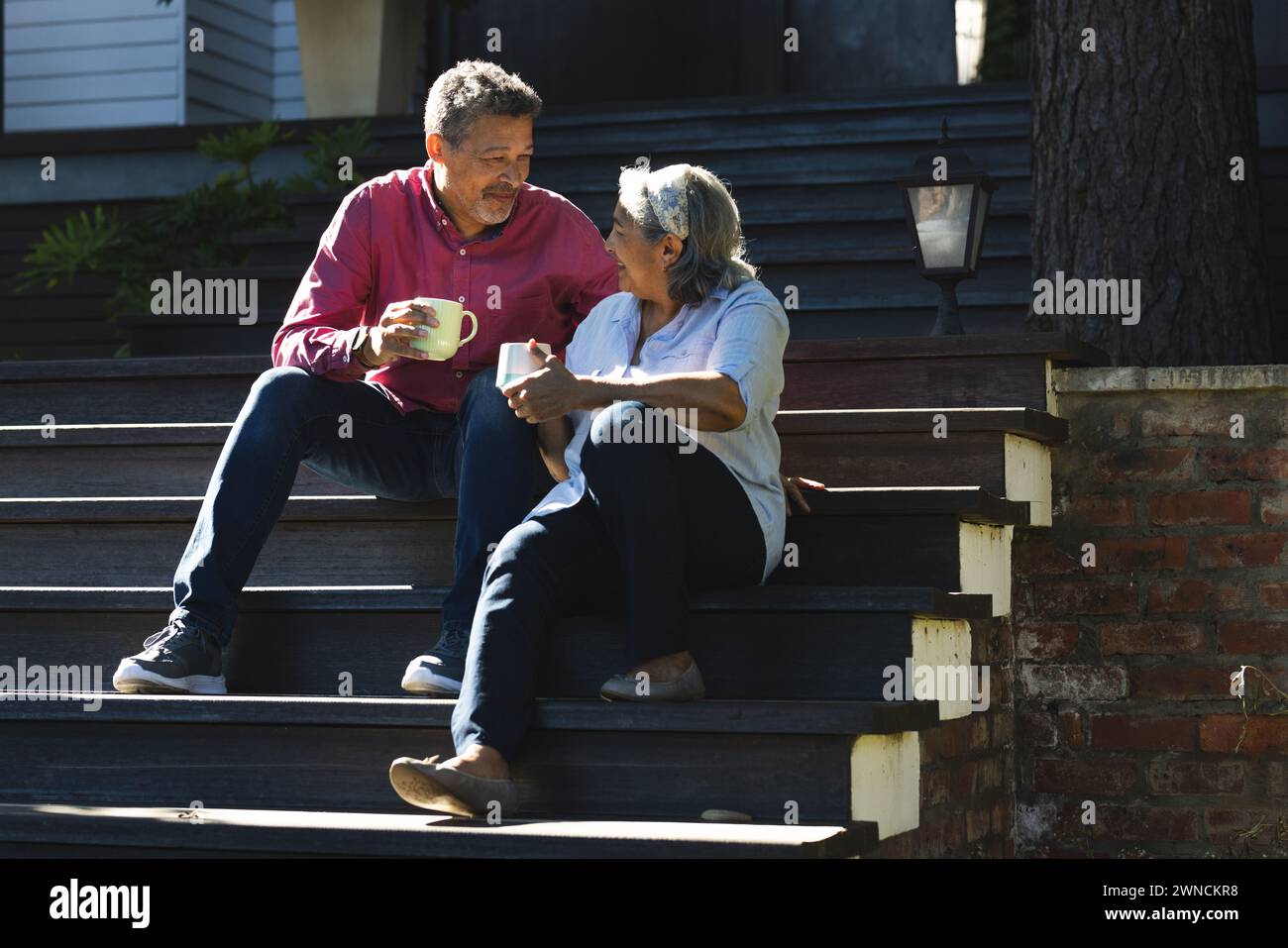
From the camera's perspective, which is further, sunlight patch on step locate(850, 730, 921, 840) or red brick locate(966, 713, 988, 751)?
red brick locate(966, 713, 988, 751)

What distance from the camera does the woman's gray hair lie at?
127 inches

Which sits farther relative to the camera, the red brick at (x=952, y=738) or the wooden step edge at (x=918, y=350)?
the wooden step edge at (x=918, y=350)

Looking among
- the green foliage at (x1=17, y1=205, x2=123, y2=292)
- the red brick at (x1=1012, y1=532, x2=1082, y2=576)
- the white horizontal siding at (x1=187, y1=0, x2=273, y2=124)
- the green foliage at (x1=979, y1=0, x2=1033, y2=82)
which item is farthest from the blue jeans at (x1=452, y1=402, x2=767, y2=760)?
the green foliage at (x1=979, y1=0, x2=1033, y2=82)

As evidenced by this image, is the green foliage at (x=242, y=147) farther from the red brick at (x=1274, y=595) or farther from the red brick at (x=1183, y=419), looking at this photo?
the red brick at (x=1274, y=595)

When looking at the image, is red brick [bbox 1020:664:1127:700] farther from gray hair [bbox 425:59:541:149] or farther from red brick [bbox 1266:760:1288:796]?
gray hair [bbox 425:59:541:149]

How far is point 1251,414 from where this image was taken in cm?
382

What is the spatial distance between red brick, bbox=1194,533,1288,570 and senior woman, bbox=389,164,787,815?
1.07m

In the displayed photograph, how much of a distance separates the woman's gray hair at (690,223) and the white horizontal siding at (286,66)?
18.8ft

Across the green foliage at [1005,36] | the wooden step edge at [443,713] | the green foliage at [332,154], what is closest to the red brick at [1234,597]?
the wooden step edge at [443,713]

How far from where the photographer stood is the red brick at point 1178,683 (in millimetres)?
3818
